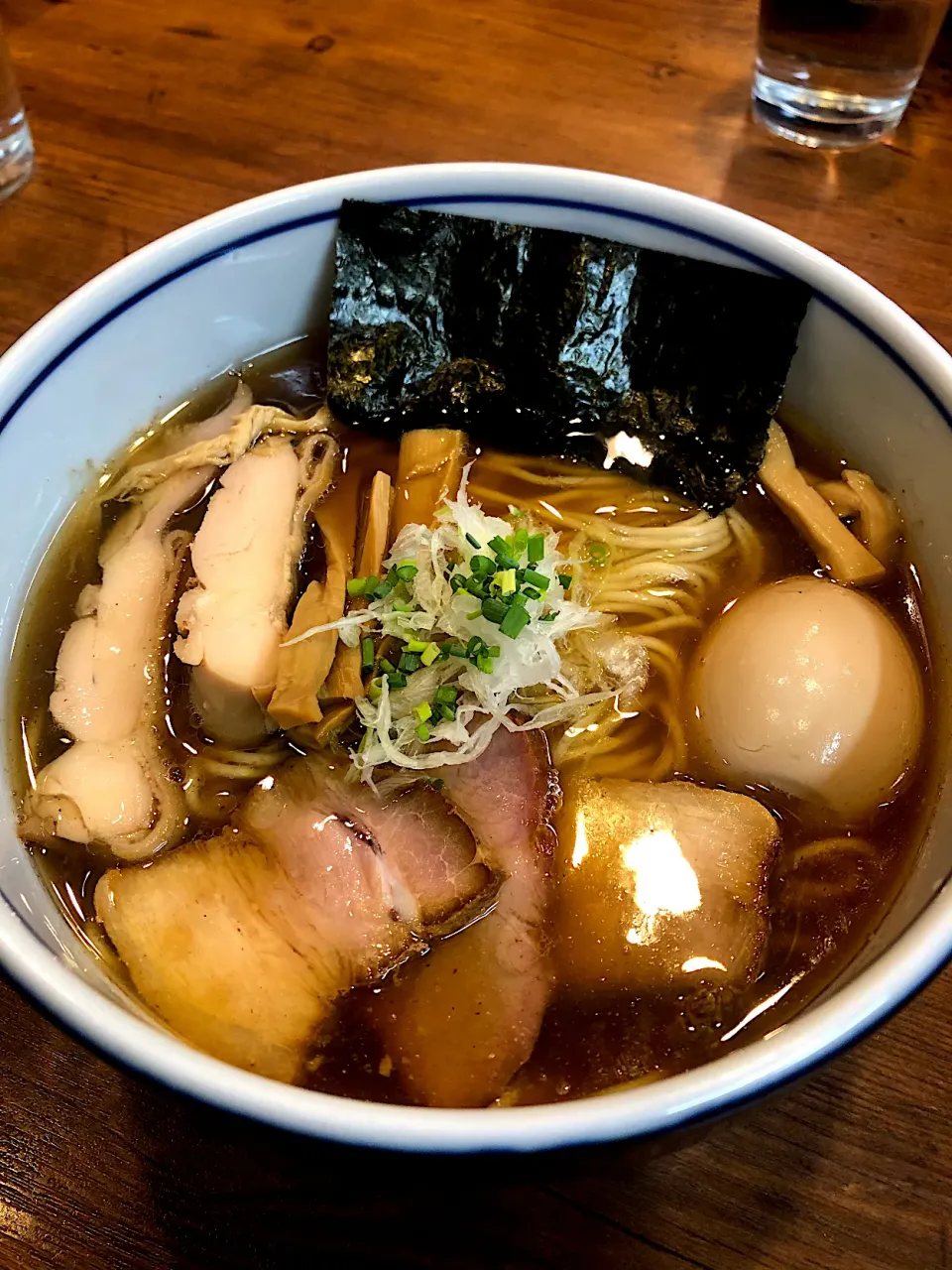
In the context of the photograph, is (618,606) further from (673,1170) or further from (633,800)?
(673,1170)

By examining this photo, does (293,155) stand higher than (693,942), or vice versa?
(293,155)

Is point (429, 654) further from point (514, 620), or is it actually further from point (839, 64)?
point (839, 64)

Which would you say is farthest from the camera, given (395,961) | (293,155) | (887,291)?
(293,155)

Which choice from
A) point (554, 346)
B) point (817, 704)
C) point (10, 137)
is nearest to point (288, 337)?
point (554, 346)

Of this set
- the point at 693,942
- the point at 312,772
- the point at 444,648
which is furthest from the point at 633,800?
the point at 312,772

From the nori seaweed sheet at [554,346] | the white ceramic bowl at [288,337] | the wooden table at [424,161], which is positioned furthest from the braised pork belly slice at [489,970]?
the nori seaweed sheet at [554,346]

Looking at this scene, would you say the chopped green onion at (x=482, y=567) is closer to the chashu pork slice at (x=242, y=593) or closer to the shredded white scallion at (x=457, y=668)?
the shredded white scallion at (x=457, y=668)
